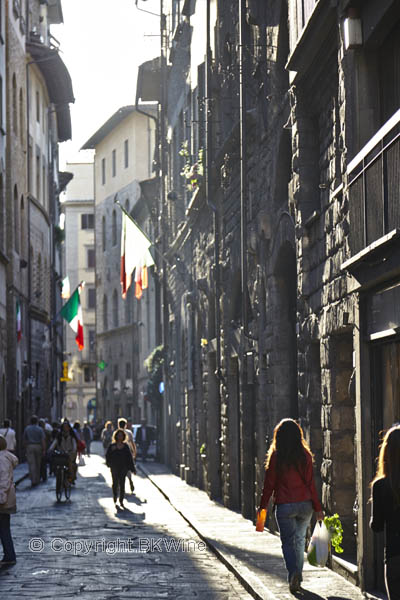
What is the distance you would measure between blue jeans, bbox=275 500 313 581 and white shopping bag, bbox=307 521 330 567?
0.14 meters

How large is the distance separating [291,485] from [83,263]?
297 feet

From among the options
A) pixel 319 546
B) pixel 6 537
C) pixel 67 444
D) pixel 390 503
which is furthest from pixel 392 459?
pixel 67 444

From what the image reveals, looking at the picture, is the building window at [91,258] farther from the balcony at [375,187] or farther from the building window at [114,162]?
the balcony at [375,187]

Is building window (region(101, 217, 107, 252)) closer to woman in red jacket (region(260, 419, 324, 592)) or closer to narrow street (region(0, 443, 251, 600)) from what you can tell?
narrow street (region(0, 443, 251, 600))

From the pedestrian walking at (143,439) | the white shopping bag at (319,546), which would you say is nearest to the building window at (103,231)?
the pedestrian walking at (143,439)

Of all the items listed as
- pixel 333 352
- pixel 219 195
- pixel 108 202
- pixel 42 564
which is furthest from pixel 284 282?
pixel 108 202

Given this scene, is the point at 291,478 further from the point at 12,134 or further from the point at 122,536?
the point at 12,134

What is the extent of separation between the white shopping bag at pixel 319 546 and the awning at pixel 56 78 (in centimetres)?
3846

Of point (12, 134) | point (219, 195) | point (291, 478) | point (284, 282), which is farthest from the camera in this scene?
point (12, 134)

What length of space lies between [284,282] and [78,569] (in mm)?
5214

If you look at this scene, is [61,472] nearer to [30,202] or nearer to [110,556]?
[110,556]

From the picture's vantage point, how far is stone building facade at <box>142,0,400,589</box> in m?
11.4

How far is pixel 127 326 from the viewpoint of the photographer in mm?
69188

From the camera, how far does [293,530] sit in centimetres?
1141
